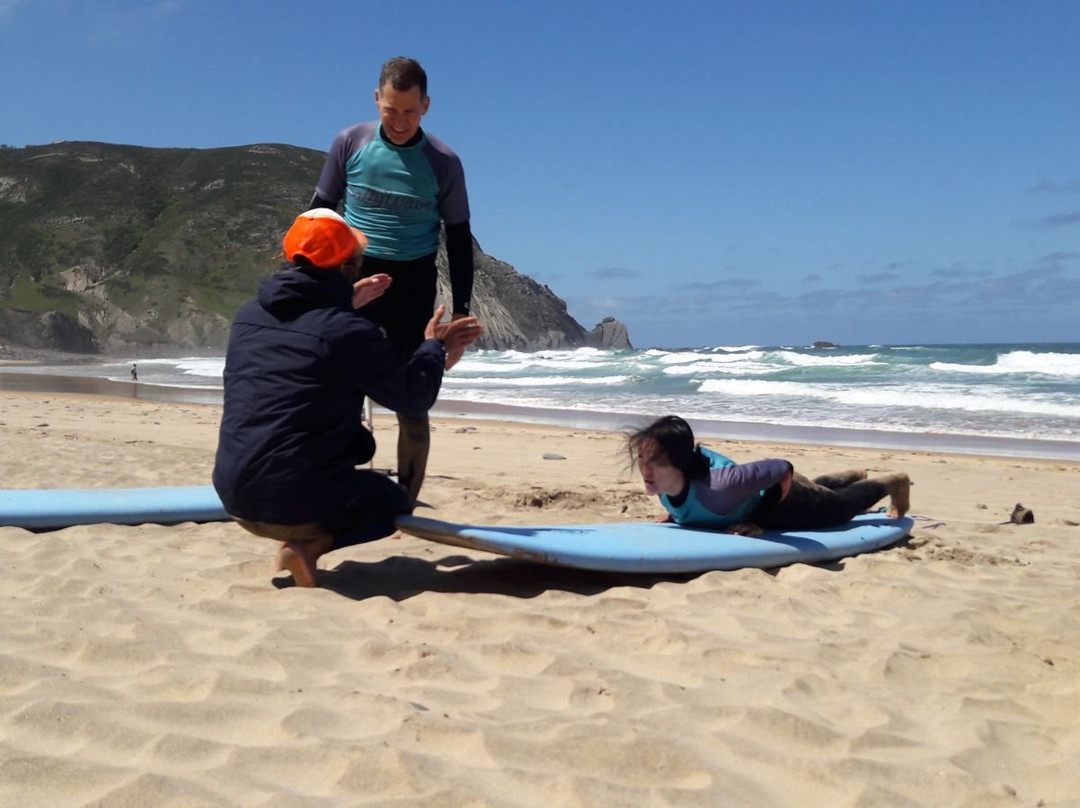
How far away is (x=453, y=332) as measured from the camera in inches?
139

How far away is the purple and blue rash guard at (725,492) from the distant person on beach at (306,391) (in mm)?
1408

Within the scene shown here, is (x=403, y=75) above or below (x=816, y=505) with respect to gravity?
above

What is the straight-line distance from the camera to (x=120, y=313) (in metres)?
52.1

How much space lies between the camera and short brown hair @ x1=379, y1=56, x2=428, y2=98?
382cm

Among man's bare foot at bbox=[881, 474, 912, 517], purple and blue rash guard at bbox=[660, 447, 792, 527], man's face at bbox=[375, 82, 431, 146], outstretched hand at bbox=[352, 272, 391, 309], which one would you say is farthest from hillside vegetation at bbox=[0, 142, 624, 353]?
outstretched hand at bbox=[352, 272, 391, 309]

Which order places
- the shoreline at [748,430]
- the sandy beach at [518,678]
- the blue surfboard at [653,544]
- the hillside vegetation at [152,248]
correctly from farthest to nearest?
the hillside vegetation at [152,248]
the shoreline at [748,430]
the blue surfboard at [653,544]
the sandy beach at [518,678]

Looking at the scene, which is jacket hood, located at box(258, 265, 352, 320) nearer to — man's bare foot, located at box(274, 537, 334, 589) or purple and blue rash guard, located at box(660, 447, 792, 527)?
man's bare foot, located at box(274, 537, 334, 589)

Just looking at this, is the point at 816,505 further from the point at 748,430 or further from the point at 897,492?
the point at 748,430

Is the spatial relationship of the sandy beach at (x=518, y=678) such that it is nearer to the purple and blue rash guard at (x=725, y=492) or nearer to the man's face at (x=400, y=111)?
the purple and blue rash guard at (x=725, y=492)

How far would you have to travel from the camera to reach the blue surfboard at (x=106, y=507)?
422 centimetres

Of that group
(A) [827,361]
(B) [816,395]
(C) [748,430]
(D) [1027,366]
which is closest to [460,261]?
(C) [748,430]

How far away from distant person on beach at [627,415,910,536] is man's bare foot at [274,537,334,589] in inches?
53.6

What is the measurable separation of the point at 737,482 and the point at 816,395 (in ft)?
52.1

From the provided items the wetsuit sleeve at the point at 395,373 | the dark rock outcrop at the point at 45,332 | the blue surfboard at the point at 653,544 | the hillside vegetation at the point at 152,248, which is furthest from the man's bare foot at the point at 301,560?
the dark rock outcrop at the point at 45,332
